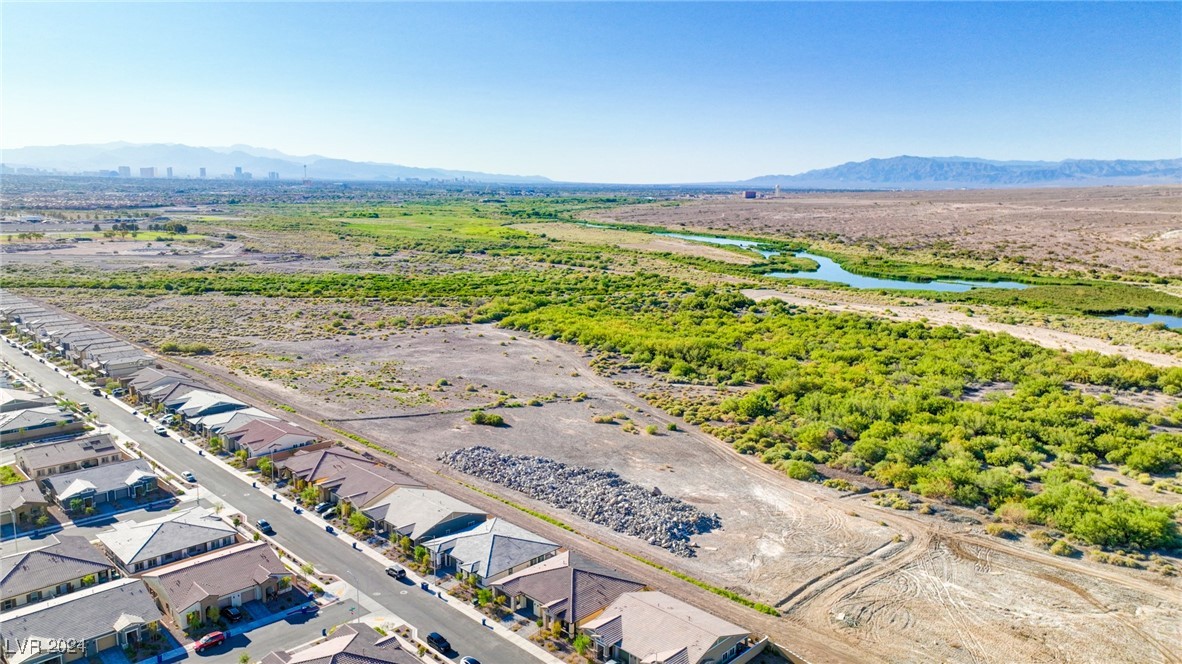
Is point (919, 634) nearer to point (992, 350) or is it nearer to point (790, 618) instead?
point (790, 618)

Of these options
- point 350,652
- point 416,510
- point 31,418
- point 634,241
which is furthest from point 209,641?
point 634,241

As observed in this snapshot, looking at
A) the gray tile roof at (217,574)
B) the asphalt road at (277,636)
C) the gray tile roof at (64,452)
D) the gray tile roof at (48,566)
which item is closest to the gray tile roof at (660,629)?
the asphalt road at (277,636)

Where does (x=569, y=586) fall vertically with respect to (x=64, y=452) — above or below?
below

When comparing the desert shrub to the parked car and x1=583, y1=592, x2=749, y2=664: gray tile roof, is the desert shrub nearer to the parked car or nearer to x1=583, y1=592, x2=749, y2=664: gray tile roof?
x1=583, y1=592, x2=749, y2=664: gray tile roof

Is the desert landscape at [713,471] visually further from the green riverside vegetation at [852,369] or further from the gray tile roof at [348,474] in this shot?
the gray tile roof at [348,474]

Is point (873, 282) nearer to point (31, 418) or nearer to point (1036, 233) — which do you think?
point (1036, 233)

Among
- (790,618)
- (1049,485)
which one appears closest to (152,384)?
(790,618)
